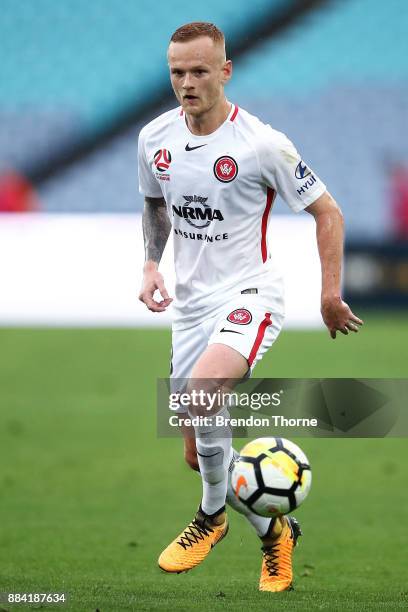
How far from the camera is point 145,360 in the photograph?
52.9 feet

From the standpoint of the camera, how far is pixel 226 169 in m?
5.30

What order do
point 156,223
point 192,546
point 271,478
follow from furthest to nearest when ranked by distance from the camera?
1. point 156,223
2. point 192,546
3. point 271,478

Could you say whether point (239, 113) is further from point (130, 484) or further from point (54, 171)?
point (54, 171)

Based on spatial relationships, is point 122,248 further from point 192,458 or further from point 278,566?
point 278,566

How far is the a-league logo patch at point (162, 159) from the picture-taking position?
5.49 metres

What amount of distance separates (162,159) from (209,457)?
1410mm

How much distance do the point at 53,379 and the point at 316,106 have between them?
12.7m

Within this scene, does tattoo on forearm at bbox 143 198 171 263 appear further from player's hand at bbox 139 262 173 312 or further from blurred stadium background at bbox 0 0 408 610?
blurred stadium background at bbox 0 0 408 610

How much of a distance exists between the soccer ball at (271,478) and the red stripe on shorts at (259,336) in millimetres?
416

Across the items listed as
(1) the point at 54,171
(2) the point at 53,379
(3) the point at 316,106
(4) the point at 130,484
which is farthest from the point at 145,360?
(3) the point at 316,106

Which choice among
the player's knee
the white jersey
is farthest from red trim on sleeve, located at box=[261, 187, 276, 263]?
the player's knee

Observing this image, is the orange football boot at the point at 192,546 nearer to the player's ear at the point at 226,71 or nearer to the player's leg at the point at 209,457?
the player's leg at the point at 209,457

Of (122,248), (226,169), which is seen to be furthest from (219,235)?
(122,248)

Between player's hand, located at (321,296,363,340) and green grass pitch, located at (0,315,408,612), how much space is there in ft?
3.82
